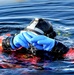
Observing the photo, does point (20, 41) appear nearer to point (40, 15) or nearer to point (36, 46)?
point (36, 46)

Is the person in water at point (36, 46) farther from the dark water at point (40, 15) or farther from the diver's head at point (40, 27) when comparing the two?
the dark water at point (40, 15)

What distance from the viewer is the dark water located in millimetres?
7912

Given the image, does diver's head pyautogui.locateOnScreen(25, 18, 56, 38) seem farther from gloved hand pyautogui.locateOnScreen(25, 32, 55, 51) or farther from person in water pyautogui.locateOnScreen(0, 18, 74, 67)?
gloved hand pyautogui.locateOnScreen(25, 32, 55, 51)

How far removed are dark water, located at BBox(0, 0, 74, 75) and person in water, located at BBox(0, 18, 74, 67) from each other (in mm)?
231

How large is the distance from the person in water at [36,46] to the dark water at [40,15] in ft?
0.76

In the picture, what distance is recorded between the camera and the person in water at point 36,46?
19.0ft

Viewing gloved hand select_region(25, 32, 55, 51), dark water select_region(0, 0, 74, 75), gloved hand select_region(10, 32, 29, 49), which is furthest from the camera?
dark water select_region(0, 0, 74, 75)

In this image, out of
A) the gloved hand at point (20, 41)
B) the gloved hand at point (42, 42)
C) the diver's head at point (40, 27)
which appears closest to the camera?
the gloved hand at point (42, 42)

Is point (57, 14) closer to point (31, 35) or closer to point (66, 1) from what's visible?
point (66, 1)

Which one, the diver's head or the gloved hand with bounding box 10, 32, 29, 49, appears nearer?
the gloved hand with bounding box 10, 32, 29, 49

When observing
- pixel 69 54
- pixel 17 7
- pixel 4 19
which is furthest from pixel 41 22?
pixel 17 7

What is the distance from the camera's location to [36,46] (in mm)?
5805

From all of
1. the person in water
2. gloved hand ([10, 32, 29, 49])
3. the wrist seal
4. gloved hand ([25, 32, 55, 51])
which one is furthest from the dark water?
the wrist seal

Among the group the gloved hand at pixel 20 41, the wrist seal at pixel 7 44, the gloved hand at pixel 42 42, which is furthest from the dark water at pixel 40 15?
the wrist seal at pixel 7 44
